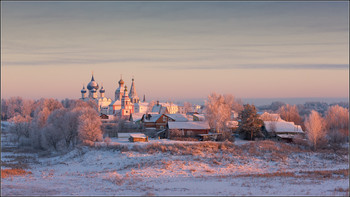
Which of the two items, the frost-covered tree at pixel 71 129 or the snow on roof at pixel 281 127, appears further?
the snow on roof at pixel 281 127

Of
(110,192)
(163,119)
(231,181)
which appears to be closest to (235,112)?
(163,119)

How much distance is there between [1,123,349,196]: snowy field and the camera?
23109 mm

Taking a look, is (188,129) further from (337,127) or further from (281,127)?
(337,127)

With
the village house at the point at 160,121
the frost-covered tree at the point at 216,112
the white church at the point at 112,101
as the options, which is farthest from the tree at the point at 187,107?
the frost-covered tree at the point at 216,112

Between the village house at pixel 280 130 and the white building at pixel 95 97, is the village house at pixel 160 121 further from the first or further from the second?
the white building at pixel 95 97

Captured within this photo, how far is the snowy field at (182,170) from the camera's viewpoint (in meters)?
23.1

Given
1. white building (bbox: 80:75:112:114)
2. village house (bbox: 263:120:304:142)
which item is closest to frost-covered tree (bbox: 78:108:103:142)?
village house (bbox: 263:120:304:142)

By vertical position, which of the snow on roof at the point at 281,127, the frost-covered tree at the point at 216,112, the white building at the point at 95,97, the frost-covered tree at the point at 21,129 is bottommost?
the frost-covered tree at the point at 21,129

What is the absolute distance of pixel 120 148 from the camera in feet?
136

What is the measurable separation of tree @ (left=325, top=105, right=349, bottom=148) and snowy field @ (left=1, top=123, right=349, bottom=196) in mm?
6728

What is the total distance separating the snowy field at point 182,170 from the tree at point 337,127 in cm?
673

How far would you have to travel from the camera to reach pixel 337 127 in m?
67.1

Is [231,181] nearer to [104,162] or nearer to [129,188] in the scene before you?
[129,188]

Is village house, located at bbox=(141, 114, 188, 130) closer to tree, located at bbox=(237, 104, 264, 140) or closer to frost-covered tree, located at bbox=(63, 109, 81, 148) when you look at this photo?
tree, located at bbox=(237, 104, 264, 140)
